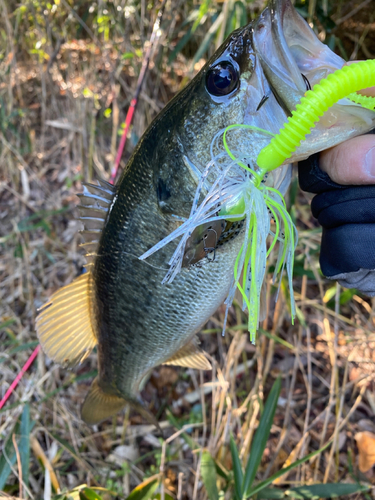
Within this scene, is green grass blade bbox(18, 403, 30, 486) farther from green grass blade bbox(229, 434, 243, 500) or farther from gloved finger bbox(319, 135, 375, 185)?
gloved finger bbox(319, 135, 375, 185)

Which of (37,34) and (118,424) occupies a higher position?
(37,34)

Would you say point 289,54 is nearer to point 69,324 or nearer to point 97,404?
point 69,324

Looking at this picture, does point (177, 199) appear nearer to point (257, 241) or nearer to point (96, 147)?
point (257, 241)

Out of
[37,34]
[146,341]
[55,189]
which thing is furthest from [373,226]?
[37,34]

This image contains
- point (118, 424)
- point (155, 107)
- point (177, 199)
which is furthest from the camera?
point (155, 107)

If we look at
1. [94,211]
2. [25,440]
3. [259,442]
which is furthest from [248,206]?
[25,440]

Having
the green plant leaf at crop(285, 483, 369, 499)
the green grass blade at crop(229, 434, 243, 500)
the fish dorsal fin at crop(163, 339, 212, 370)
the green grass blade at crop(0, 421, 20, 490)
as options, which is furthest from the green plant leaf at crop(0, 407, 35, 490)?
the green plant leaf at crop(285, 483, 369, 499)
